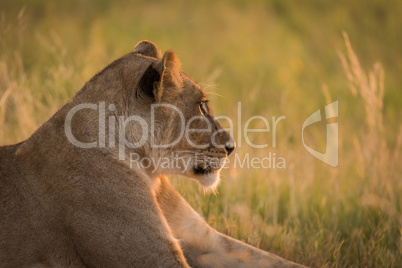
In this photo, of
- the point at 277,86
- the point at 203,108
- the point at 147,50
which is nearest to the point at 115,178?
the point at 203,108

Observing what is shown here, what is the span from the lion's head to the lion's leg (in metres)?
0.22

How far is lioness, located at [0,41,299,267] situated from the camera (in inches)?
114

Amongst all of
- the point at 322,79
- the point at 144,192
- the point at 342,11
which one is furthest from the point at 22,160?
the point at 342,11

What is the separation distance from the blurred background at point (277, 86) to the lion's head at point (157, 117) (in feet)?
1.90

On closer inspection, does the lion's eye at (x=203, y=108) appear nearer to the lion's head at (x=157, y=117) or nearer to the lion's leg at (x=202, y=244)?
the lion's head at (x=157, y=117)

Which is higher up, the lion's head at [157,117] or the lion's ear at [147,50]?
the lion's ear at [147,50]

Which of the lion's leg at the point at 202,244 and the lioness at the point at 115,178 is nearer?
the lioness at the point at 115,178

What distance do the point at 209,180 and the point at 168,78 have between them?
82cm

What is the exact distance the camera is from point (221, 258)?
362cm

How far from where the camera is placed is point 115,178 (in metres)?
3.04

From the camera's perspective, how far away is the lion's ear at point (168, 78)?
3138mm

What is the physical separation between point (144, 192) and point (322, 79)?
867cm

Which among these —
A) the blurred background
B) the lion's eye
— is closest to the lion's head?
the lion's eye

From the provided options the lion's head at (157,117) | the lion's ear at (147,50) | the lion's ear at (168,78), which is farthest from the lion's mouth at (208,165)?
the lion's ear at (147,50)
